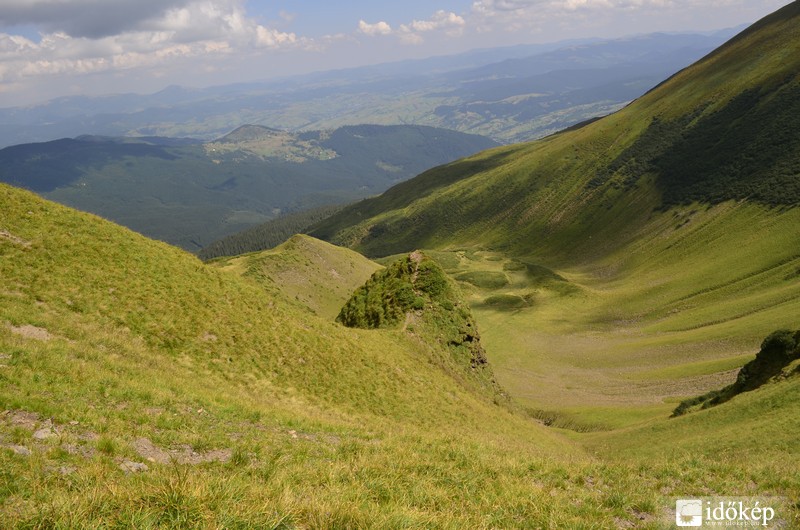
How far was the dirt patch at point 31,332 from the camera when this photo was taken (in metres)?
19.9

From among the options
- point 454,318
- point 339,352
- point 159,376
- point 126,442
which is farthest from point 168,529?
point 454,318

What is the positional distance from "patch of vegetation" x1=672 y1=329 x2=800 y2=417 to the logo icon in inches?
1327

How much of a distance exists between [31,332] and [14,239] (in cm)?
978

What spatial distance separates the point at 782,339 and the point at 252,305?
45740 mm

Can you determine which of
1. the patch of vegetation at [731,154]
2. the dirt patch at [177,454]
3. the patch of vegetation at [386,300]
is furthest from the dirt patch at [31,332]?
the patch of vegetation at [731,154]

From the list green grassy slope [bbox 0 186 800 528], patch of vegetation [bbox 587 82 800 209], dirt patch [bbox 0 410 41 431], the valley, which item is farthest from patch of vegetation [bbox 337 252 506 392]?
patch of vegetation [bbox 587 82 800 209]

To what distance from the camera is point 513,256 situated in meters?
194

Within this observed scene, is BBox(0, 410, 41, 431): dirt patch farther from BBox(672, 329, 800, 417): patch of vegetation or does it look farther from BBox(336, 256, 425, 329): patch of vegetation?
BBox(672, 329, 800, 417): patch of vegetation

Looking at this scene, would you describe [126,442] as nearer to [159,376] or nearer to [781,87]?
[159,376]

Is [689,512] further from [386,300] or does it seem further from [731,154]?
[731,154]

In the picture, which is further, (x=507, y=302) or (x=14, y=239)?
(x=507, y=302)

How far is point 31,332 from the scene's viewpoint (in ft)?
66.9

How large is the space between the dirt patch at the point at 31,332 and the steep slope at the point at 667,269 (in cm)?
5484

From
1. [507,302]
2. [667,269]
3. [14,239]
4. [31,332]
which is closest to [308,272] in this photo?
[14,239]
